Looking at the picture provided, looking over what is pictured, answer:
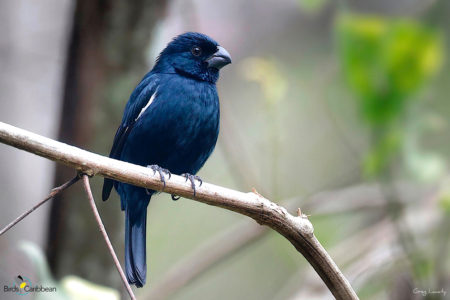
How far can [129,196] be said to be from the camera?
3.35m

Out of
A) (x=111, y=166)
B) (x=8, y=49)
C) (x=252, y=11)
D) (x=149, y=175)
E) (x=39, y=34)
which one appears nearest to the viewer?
(x=111, y=166)

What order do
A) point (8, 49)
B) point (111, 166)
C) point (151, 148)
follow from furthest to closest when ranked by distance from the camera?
1. point (8, 49)
2. point (151, 148)
3. point (111, 166)

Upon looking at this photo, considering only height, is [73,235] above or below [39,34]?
below

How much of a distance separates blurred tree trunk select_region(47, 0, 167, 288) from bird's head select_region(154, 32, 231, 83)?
406 mm

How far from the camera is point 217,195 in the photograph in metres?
2.30

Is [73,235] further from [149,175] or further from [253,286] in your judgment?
[253,286]

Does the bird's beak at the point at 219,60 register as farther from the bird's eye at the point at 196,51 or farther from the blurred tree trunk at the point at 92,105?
the blurred tree trunk at the point at 92,105

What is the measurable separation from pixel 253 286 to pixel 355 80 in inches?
124

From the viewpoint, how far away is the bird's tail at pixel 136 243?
3047 millimetres

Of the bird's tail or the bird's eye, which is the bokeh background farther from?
the bird's eye

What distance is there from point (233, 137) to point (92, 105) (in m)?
1.08

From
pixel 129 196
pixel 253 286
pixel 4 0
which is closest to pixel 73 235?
pixel 129 196

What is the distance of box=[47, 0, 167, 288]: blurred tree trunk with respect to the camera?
3865 millimetres

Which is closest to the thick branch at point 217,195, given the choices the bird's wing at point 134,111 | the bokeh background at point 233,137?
the bokeh background at point 233,137
